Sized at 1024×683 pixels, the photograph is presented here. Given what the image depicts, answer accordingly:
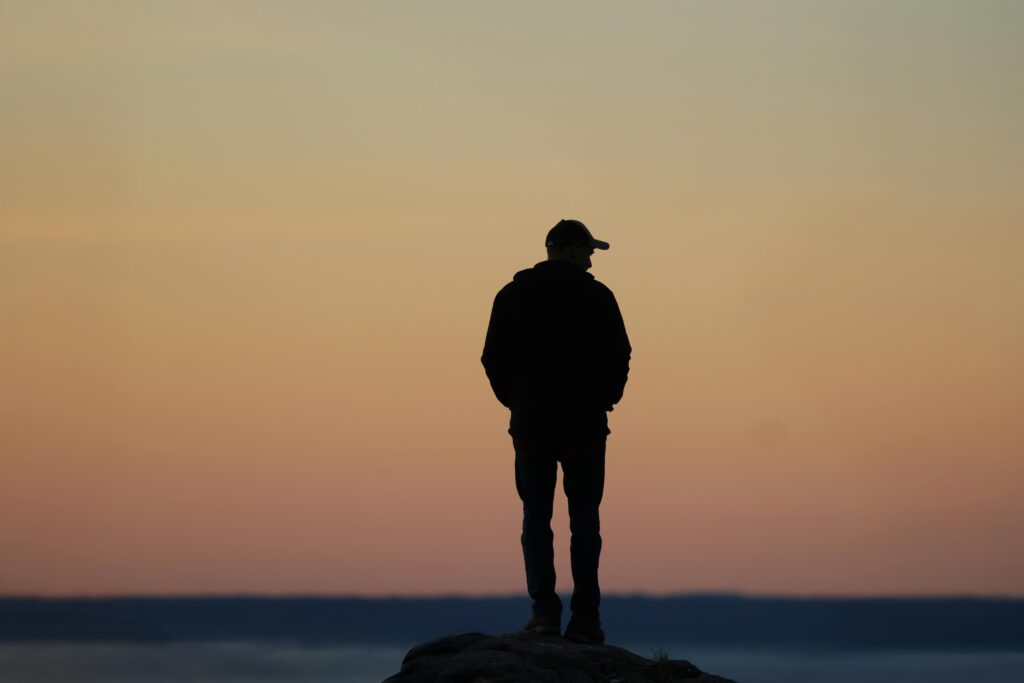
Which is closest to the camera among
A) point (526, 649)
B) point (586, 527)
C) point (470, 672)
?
point (470, 672)

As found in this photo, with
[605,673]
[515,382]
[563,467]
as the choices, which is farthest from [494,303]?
[605,673]

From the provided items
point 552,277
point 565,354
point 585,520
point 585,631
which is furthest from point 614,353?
point 585,631

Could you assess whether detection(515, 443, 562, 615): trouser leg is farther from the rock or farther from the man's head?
the man's head

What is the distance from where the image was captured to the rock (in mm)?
11297

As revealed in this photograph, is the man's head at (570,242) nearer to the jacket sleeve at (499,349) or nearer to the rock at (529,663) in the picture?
the jacket sleeve at (499,349)

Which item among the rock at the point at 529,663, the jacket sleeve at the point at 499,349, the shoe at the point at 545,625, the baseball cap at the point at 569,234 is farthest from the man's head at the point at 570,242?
the rock at the point at 529,663

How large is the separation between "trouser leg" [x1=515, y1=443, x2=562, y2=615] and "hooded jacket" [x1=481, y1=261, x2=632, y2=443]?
241mm

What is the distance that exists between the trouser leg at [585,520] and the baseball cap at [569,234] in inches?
66.3

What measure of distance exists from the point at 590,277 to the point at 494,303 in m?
0.87

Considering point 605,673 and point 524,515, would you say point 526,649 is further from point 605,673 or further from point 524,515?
point 524,515

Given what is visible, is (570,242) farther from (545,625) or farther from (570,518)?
(545,625)

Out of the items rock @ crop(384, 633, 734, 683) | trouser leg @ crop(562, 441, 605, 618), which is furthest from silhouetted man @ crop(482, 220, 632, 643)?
rock @ crop(384, 633, 734, 683)

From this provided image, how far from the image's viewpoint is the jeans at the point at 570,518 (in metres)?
12.9

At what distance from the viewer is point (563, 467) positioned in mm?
13008
